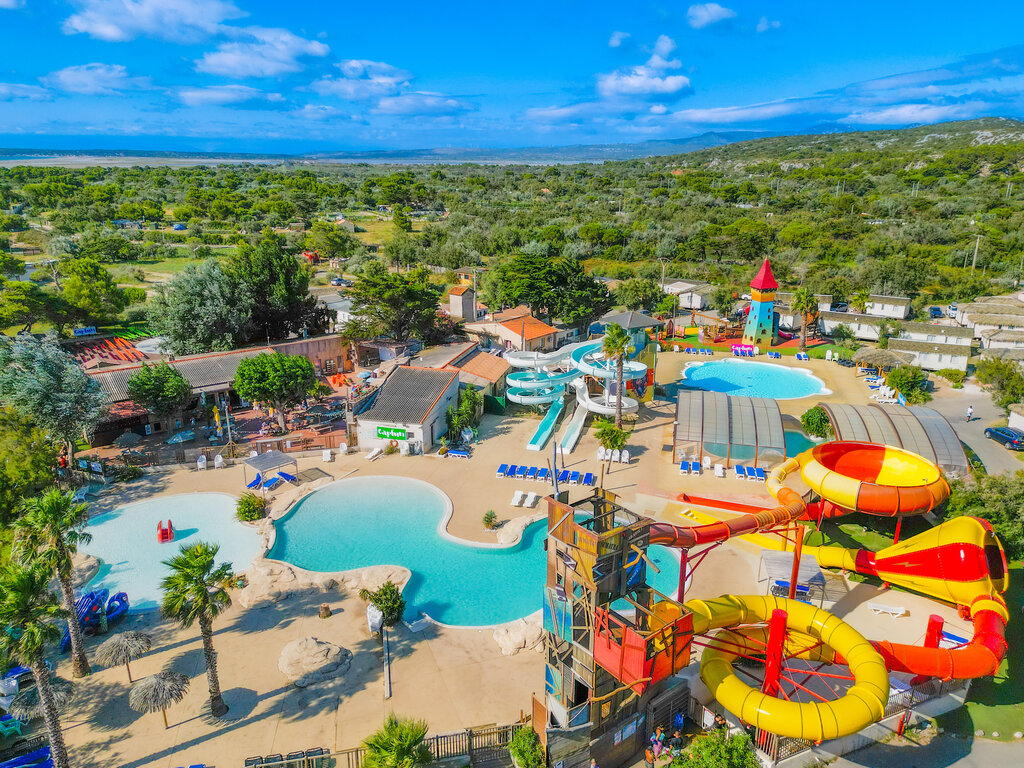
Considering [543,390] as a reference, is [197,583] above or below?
above

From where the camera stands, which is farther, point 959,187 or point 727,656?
point 959,187

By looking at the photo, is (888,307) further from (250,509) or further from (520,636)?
(250,509)

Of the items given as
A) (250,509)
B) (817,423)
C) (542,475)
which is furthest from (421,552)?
(817,423)

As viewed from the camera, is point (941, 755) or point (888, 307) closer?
point (941, 755)

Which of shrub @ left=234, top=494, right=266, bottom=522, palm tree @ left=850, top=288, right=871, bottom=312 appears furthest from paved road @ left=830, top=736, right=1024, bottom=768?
palm tree @ left=850, top=288, right=871, bottom=312

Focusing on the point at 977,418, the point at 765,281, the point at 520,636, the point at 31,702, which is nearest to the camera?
the point at 31,702

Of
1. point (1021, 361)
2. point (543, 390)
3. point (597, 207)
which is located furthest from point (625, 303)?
point (597, 207)

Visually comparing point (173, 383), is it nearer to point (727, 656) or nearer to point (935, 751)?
point (727, 656)

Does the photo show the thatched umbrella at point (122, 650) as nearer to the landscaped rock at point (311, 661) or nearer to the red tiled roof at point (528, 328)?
the landscaped rock at point (311, 661)
